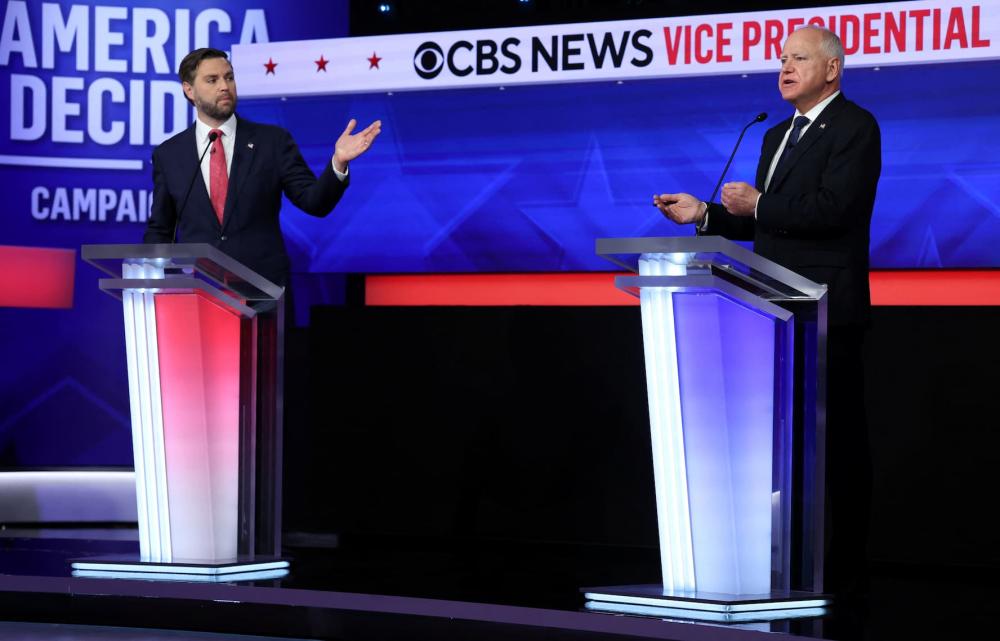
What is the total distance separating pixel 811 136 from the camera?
3.11m

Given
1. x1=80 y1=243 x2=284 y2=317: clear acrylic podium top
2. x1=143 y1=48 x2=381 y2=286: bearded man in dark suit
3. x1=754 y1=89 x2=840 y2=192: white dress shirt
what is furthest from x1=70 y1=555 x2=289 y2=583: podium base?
x1=754 y1=89 x2=840 y2=192: white dress shirt

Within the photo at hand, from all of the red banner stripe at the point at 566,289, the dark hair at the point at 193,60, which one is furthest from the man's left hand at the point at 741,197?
the red banner stripe at the point at 566,289

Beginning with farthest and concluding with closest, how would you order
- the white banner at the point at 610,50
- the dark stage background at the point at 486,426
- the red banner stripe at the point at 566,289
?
1. the red banner stripe at the point at 566,289
2. the white banner at the point at 610,50
3. the dark stage background at the point at 486,426

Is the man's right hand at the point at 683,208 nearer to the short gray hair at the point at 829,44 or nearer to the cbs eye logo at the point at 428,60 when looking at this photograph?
the short gray hair at the point at 829,44

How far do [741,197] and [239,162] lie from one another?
137 centimetres

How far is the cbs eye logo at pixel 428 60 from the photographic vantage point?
511cm

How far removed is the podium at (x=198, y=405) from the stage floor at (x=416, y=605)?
0.36 ft

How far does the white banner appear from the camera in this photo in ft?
14.9

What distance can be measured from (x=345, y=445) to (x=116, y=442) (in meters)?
1.41

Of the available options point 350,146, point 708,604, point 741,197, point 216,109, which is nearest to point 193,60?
point 216,109

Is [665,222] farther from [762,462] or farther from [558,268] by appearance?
[762,462]

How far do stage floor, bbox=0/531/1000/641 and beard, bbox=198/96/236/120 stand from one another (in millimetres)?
1185

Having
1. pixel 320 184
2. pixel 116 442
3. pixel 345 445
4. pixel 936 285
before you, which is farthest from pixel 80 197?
pixel 936 285

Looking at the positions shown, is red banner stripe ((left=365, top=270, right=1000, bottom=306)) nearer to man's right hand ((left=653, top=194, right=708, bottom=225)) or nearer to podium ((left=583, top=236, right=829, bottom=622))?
man's right hand ((left=653, top=194, right=708, bottom=225))
